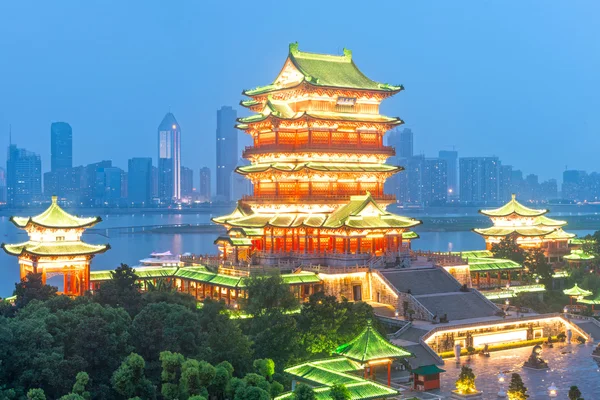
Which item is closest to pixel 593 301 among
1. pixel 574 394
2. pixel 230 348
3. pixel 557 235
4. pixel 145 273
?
pixel 557 235

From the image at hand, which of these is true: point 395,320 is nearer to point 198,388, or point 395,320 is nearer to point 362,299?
point 362,299

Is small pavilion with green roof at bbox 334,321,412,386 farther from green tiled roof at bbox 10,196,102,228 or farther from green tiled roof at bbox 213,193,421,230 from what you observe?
green tiled roof at bbox 10,196,102,228

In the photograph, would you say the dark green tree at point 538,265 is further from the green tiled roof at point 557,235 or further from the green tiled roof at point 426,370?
the green tiled roof at point 426,370

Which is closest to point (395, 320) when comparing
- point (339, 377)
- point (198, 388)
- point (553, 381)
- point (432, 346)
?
point (432, 346)

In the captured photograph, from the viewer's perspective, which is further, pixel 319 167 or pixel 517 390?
pixel 319 167

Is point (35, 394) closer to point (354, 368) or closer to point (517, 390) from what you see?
point (354, 368)
